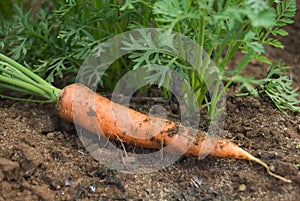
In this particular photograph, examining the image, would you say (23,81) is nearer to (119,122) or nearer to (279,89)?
(119,122)

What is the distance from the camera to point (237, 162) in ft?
6.25

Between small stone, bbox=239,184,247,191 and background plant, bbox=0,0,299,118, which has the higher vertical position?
background plant, bbox=0,0,299,118

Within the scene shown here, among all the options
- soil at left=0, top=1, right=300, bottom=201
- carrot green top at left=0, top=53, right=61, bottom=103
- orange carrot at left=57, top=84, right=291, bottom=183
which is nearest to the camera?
soil at left=0, top=1, right=300, bottom=201

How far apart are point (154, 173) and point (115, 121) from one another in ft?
1.07

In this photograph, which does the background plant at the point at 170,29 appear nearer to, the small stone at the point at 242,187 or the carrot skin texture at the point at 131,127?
the carrot skin texture at the point at 131,127

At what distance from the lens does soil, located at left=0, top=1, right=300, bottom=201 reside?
69.4 inches

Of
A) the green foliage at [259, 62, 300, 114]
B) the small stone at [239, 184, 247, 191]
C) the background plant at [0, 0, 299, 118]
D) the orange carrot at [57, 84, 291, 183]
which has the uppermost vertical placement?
the background plant at [0, 0, 299, 118]

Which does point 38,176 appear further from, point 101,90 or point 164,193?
point 101,90

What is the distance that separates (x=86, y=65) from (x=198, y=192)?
2.50 feet

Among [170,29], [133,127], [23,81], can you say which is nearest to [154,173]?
[133,127]

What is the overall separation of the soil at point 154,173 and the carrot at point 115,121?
5 cm

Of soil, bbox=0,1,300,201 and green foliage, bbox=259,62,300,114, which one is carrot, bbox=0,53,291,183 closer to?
soil, bbox=0,1,300,201

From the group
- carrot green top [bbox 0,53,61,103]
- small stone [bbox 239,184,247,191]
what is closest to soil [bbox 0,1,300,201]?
small stone [bbox 239,184,247,191]

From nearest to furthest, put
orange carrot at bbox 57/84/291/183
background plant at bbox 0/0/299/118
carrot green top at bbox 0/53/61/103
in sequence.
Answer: background plant at bbox 0/0/299/118
orange carrot at bbox 57/84/291/183
carrot green top at bbox 0/53/61/103
